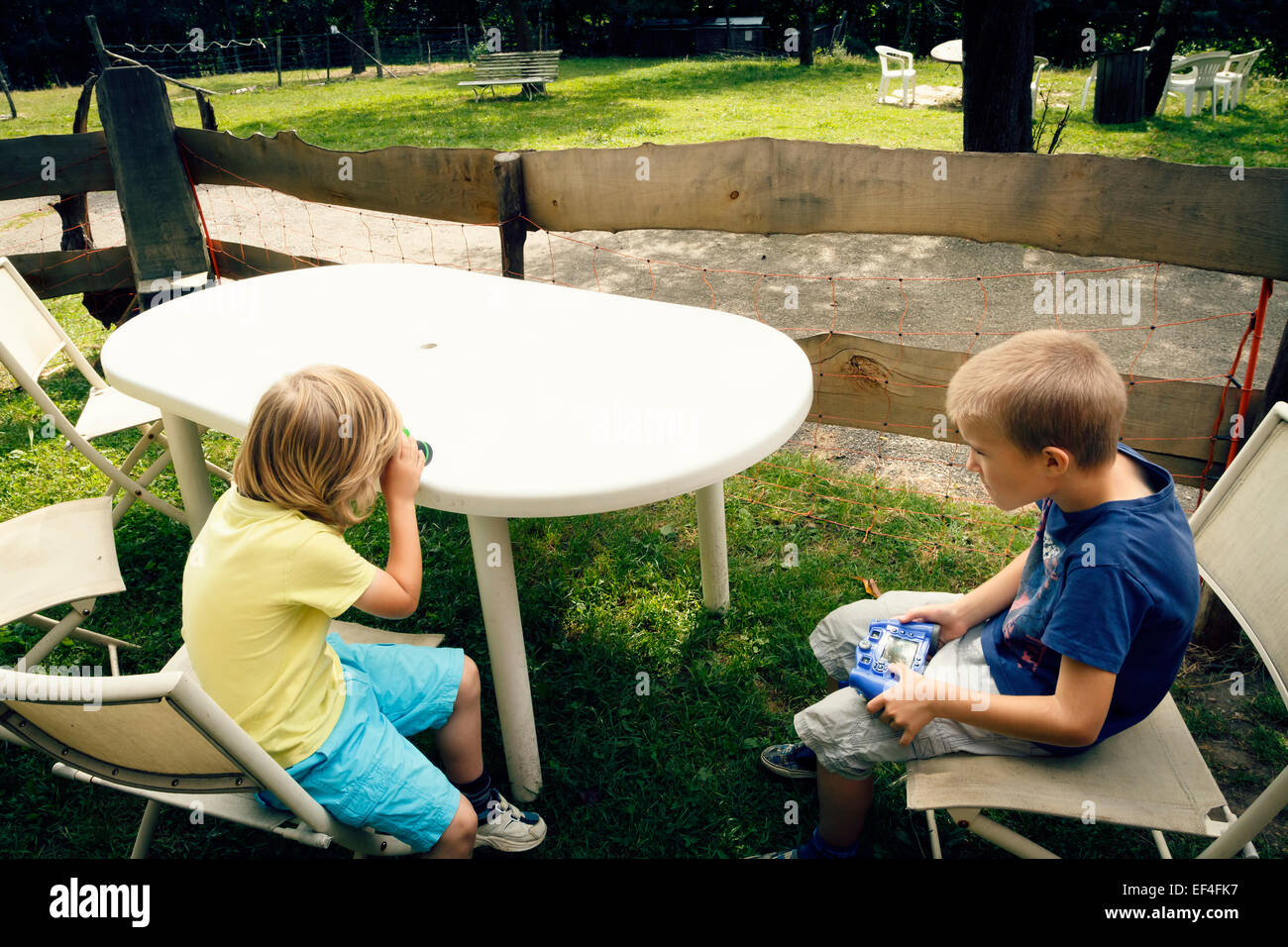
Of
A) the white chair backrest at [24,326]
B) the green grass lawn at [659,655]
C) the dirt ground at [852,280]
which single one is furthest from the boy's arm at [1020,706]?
the white chair backrest at [24,326]

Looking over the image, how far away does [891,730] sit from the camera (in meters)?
1.64

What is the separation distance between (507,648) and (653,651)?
775mm

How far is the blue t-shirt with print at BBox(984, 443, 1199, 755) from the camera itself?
1.40 meters

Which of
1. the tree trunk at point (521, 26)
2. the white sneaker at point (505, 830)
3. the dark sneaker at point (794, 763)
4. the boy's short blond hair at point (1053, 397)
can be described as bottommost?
the dark sneaker at point (794, 763)

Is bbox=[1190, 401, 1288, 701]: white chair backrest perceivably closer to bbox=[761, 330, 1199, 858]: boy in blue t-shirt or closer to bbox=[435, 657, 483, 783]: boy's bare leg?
bbox=[761, 330, 1199, 858]: boy in blue t-shirt

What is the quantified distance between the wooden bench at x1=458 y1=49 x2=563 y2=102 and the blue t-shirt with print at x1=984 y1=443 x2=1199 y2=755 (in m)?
16.4

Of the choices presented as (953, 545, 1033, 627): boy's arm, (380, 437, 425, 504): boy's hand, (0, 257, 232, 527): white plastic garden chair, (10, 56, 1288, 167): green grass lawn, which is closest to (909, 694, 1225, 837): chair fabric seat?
(953, 545, 1033, 627): boy's arm

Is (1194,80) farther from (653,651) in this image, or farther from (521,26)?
(521,26)

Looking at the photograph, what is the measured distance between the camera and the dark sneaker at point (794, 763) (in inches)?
88.5

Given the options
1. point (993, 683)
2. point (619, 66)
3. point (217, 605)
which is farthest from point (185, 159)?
point (619, 66)

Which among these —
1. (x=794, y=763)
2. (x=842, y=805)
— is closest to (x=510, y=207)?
(x=794, y=763)

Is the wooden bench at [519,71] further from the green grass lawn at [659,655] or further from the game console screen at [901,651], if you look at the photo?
the game console screen at [901,651]

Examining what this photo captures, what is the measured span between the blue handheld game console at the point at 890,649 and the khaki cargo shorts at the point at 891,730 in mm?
31

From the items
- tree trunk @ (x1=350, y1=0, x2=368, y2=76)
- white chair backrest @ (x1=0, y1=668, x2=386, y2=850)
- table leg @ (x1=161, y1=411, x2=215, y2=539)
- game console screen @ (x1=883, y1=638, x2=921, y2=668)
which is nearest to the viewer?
white chair backrest @ (x1=0, y1=668, x2=386, y2=850)
